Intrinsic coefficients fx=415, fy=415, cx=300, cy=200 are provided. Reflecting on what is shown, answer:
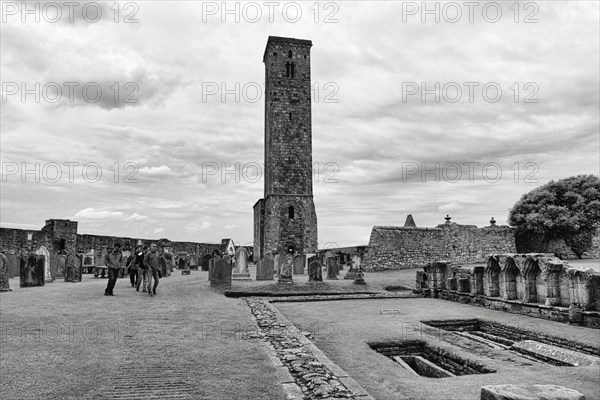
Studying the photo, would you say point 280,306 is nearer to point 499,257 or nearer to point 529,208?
point 499,257

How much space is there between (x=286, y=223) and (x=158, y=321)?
2601 centimetres

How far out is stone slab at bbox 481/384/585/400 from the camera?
8.00 feet

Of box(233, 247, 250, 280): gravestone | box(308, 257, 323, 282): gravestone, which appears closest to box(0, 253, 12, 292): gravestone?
box(233, 247, 250, 280): gravestone

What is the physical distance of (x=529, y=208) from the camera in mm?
33000

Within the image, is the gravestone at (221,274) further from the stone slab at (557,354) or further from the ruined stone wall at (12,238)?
the ruined stone wall at (12,238)

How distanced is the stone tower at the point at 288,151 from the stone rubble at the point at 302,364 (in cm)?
2547

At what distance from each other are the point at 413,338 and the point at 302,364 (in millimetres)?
3044

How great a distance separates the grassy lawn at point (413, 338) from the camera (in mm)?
5016

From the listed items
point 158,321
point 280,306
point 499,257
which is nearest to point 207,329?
point 158,321

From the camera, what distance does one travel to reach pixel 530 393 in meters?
2.53

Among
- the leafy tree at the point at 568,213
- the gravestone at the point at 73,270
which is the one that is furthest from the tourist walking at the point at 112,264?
the leafy tree at the point at 568,213

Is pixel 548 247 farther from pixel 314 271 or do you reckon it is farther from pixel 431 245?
pixel 314 271

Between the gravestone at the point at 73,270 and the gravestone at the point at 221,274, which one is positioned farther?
the gravestone at the point at 73,270

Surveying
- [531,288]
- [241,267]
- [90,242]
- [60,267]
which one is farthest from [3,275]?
[90,242]
